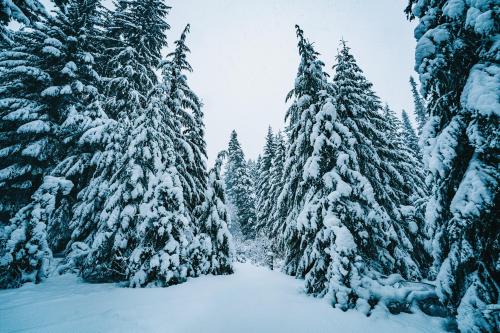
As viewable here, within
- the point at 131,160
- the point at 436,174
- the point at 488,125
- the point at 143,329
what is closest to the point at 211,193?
the point at 131,160

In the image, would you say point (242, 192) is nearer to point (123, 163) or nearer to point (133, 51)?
point (133, 51)

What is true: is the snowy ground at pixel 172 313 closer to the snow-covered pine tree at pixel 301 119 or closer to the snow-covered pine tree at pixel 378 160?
the snow-covered pine tree at pixel 301 119

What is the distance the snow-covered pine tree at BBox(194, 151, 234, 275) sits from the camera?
13.3 metres

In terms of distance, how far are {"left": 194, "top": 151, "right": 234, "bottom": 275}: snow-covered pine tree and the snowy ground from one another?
186 inches

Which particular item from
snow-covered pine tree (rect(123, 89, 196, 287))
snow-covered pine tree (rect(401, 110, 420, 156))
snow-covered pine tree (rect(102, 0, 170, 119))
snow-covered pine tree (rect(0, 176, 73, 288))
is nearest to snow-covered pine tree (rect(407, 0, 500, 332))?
snow-covered pine tree (rect(123, 89, 196, 287))

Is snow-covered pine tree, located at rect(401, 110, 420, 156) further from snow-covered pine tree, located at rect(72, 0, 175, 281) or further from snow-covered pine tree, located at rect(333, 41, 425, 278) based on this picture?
snow-covered pine tree, located at rect(72, 0, 175, 281)

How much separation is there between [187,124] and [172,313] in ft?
36.2

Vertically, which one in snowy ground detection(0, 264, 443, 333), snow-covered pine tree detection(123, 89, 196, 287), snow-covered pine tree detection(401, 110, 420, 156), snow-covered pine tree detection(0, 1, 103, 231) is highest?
snow-covered pine tree detection(401, 110, 420, 156)

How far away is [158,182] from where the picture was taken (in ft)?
33.9

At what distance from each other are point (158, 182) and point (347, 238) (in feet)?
25.5

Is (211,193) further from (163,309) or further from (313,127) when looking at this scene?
(163,309)

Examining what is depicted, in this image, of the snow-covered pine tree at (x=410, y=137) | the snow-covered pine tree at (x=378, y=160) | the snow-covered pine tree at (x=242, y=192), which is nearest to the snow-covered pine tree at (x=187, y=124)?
the snow-covered pine tree at (x=378, y=160)

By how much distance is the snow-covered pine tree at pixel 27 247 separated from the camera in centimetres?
786

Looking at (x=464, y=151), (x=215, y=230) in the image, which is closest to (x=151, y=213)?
(x=215, y=230)
